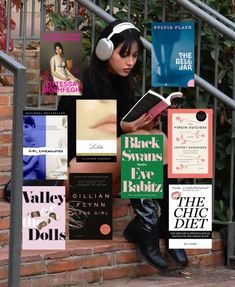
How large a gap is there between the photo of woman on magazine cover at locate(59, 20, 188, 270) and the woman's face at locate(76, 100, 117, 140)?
0.08 m

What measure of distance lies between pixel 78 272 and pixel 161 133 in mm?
1024

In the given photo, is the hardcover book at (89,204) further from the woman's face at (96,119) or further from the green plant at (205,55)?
the green plant at (205,55)

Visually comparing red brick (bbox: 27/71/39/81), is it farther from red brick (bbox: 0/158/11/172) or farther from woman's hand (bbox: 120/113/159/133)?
woman's hand (bbox: 120/113/159/133)

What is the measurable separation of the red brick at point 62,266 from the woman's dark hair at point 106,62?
3.47ft

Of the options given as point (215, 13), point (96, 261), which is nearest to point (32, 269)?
point (96, 261)

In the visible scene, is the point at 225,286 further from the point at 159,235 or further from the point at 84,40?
the point at 84,40

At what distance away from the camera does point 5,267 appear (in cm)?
545

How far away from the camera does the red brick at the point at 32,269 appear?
5574 millimetres

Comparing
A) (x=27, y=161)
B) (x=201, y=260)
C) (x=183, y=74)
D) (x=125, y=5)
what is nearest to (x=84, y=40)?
(x=125, y=5)

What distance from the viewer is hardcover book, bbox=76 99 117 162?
5.82 metres

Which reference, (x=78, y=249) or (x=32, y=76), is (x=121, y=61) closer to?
(x=32, y=76)

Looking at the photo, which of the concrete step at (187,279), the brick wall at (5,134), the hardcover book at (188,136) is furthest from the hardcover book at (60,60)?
the concrete step at (187,279)

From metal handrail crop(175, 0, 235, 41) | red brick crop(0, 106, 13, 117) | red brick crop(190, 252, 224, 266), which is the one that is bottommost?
red brick crop(190, 252, 224, 266)

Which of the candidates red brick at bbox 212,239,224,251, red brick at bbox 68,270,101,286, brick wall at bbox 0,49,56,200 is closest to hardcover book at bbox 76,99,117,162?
brick wall at bbox 0,49,56,200
